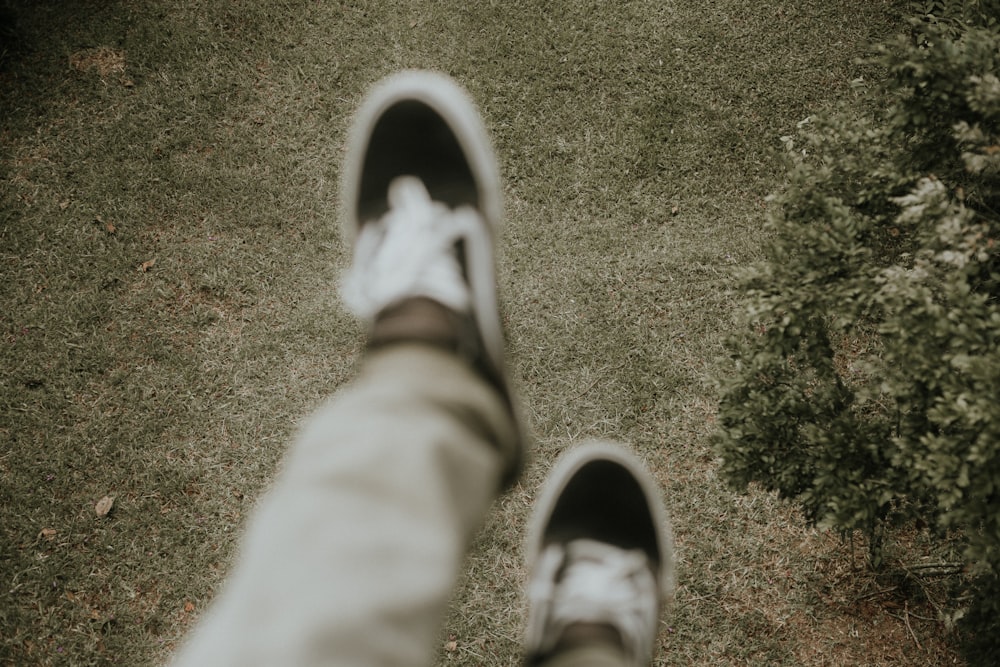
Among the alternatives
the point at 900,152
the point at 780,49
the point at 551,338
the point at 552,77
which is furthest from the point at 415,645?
the point at 780,49

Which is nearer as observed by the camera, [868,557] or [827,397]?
[827,397]

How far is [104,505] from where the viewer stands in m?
3.36

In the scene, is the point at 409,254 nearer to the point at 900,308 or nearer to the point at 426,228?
the point at 426,228

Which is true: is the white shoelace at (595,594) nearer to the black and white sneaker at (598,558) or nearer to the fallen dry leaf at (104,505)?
the black and white sneaker at (598,558)

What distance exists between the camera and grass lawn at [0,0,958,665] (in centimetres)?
313

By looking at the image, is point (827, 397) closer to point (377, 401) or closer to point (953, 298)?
point (953, 298)

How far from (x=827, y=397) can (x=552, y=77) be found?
305 centimetres

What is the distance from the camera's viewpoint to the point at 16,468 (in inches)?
136

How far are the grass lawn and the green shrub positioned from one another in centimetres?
33

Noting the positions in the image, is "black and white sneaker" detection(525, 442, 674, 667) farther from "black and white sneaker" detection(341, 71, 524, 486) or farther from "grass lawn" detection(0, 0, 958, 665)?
"black and white sneaker" detection(341, 71, 524, 486)

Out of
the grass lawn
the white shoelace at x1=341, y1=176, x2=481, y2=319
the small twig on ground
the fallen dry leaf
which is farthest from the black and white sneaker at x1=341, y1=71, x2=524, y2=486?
the small twig on ground

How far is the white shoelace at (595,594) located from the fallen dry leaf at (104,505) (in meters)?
2.37

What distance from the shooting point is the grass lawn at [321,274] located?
3.13 meters

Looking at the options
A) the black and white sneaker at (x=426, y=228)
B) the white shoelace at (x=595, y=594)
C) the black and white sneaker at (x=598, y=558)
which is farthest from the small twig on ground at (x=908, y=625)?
the black and white sneaker at (x=426, y=228)
